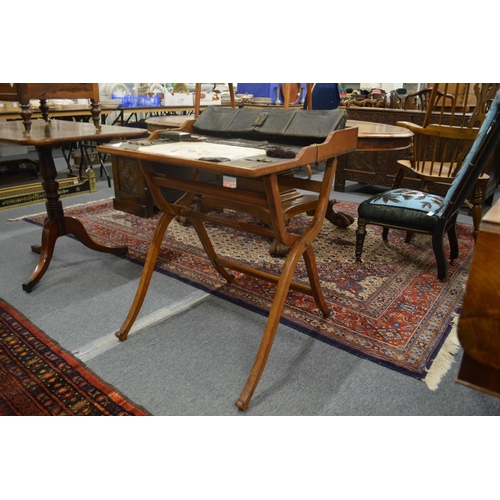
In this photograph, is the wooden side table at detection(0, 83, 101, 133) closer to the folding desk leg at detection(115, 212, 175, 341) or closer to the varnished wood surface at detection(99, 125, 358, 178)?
the varnished wood surface at detection(99, 125, 358, 178)

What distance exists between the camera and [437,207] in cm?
242

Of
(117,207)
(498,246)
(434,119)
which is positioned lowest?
(117,207)

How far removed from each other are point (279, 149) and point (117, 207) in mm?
2650

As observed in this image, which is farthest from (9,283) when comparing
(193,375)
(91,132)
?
(193,375)

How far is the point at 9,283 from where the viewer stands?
240 cm

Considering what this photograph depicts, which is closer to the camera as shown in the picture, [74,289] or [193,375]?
[193,375]

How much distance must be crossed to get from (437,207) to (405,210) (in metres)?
0.18

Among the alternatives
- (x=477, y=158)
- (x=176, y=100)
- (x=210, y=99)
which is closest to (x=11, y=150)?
(x=176, y=100)

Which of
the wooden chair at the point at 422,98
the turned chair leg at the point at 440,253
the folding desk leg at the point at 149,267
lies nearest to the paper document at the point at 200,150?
the folding desk leg at the point at 149,267

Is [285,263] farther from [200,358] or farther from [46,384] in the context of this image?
[46,384]

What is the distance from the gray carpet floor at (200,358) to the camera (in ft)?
5.03

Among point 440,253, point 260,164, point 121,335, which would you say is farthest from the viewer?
point 440,253

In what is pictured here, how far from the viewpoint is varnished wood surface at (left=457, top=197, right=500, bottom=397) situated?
75 cm
